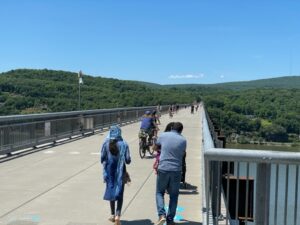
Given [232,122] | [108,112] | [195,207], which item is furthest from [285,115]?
[195,207]

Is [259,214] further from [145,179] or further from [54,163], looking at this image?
[54,163]

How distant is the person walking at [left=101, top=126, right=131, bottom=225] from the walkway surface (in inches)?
21.6

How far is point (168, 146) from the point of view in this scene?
7.37 m

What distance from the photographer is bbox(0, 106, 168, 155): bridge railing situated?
15842 mm

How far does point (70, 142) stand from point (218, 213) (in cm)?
1642

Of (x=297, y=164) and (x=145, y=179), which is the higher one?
(x=297, y=164)

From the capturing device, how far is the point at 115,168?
294 inches

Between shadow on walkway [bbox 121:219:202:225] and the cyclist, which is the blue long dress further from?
the cyclist

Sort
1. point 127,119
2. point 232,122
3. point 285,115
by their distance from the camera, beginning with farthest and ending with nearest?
point 232,122
point 285,115
point 127,119

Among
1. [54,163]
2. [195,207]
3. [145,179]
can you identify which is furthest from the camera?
[54,163]

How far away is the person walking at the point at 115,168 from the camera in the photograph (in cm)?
739

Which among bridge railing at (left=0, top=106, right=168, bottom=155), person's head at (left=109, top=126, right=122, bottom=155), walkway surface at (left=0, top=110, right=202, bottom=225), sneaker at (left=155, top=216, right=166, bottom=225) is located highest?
person's head at (left=109, top=126, right=122, bottom=155)

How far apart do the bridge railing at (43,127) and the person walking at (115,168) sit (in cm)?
868

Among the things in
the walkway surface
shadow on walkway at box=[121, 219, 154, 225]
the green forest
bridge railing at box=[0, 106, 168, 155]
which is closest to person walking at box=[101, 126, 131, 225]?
shadow on walkway at box=[121, 219, 154, 225]
